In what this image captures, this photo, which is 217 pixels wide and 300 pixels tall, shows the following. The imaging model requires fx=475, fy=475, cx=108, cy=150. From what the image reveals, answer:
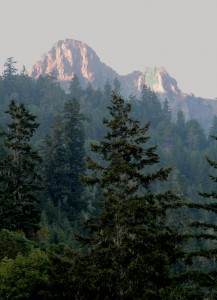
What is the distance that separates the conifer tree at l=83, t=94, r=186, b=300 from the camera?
58.6 feet

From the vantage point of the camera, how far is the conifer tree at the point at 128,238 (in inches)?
703

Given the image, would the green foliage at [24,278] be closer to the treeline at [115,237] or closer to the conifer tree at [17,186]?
the treeline at [115,237]

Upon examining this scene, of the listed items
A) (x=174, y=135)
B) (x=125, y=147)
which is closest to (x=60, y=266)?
(x=125, y=147)

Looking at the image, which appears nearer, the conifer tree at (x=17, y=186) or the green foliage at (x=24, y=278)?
the green foliage at (x=24, y=278)

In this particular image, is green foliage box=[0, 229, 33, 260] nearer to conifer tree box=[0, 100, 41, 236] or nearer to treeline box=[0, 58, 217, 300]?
treeline box=[0, 58, 217, 300]

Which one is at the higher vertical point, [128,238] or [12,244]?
[128,238]

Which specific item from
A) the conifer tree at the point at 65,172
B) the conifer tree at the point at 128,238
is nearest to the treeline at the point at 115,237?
the conifer tree at the point at 128,238

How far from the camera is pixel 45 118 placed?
129375 millimetres

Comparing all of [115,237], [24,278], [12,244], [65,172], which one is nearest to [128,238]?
[115,237]

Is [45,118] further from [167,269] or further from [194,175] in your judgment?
[167,269]

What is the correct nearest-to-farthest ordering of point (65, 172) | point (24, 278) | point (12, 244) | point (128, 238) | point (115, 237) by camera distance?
point (128, 238)
point (115, 237)
point (24, 278)
point (12, 244)
point (65, 172)

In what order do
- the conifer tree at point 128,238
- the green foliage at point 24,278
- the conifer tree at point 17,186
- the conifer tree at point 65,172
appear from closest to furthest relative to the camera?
the conifer tree at point 128,238, the green foliage at point 24,278, the conifer tree at point 17,186, the conifer tree at point 65,172

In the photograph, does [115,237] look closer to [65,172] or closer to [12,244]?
[12,244]

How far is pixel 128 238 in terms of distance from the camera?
18.8m
